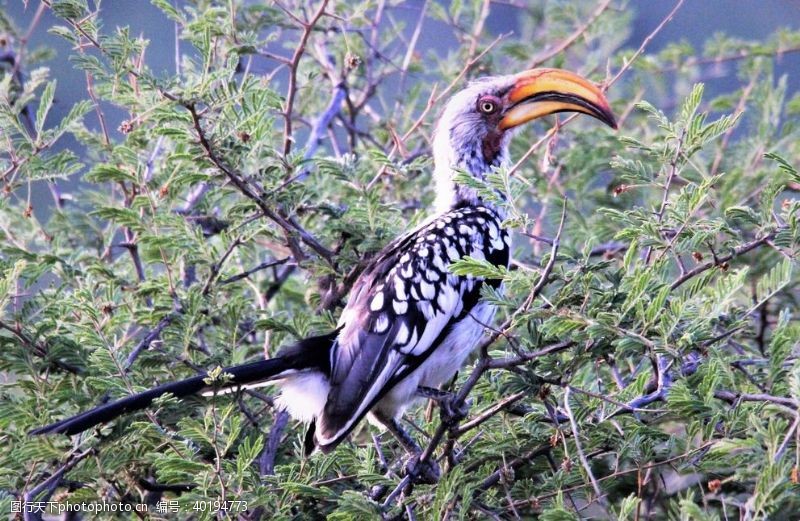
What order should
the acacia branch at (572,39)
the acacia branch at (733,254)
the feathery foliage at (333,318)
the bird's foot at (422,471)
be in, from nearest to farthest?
the feathery foliage at (333,318)
the acacia branch at (733,254)
the bird's foot at (422,471)
the acacia branch at (572,39)

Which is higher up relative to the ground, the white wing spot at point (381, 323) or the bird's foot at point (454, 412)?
the white wing spot at point (381, 323)

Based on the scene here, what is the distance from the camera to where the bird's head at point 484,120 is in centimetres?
411

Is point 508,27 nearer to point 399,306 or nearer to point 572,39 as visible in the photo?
point 572,39

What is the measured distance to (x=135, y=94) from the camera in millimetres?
3209

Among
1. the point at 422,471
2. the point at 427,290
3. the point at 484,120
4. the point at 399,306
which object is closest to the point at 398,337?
the point at 399,306

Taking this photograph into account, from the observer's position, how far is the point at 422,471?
2.96 m

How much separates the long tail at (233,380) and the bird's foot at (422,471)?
51 cm

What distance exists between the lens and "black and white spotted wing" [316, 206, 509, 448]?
3.25 metres

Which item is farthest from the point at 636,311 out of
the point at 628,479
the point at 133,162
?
the point at 133,162

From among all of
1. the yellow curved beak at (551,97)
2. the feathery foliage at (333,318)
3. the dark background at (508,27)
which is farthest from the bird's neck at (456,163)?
the dark background at (508,27)

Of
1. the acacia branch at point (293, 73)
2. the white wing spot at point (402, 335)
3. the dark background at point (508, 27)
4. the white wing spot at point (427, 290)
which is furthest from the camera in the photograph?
the dark background at point (508, 27)

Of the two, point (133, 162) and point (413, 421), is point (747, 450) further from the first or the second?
point (133, 162)

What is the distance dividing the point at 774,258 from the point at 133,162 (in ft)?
8.65

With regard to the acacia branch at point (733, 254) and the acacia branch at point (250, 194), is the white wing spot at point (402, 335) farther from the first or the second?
the acacia branch at point (733, 254)
